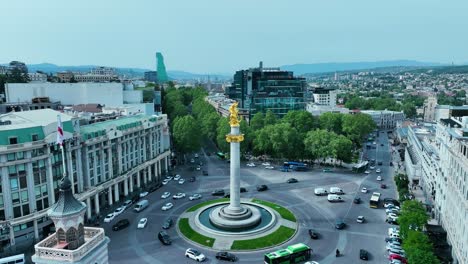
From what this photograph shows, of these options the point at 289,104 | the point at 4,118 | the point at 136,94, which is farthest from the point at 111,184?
the point at 289,104

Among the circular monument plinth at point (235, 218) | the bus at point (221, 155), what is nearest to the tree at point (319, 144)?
the bus at point (221, 155)

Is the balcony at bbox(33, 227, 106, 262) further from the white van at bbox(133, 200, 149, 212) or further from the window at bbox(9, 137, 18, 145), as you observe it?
the white van at bbox(133, 200, 149, 212)

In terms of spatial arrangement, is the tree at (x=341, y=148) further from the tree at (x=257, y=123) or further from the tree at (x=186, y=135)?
the tree at (x=186, y=135)

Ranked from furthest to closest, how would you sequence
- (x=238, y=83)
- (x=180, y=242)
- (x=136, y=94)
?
(x=238, y=83) < (x=136, y=94) < (x=180, y=242)

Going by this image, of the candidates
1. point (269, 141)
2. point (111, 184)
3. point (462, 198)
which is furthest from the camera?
point (269, 141)

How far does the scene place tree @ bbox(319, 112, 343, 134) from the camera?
133 metres

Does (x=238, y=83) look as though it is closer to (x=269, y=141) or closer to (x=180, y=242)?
(x=269, y=141)

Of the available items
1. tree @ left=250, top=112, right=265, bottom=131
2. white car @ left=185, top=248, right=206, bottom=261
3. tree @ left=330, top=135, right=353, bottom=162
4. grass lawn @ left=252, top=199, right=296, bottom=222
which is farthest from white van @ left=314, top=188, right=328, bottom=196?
tree @ left=250, top=112, right=265, bottom=131

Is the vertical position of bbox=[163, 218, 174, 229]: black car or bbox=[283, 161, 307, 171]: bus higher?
bbox=[283, 161, 307, 171]: bus

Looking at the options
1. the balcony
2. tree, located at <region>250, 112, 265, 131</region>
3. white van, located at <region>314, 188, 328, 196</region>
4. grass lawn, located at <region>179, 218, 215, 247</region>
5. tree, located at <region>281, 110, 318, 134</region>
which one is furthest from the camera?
tree, located at <region>250, 112, 265, 131</region>

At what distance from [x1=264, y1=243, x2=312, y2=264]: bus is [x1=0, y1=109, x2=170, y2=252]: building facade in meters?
34.2

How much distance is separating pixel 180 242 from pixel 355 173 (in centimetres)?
5629

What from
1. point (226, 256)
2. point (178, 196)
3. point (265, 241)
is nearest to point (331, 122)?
point (178, 196)

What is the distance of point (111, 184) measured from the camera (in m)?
71.8
